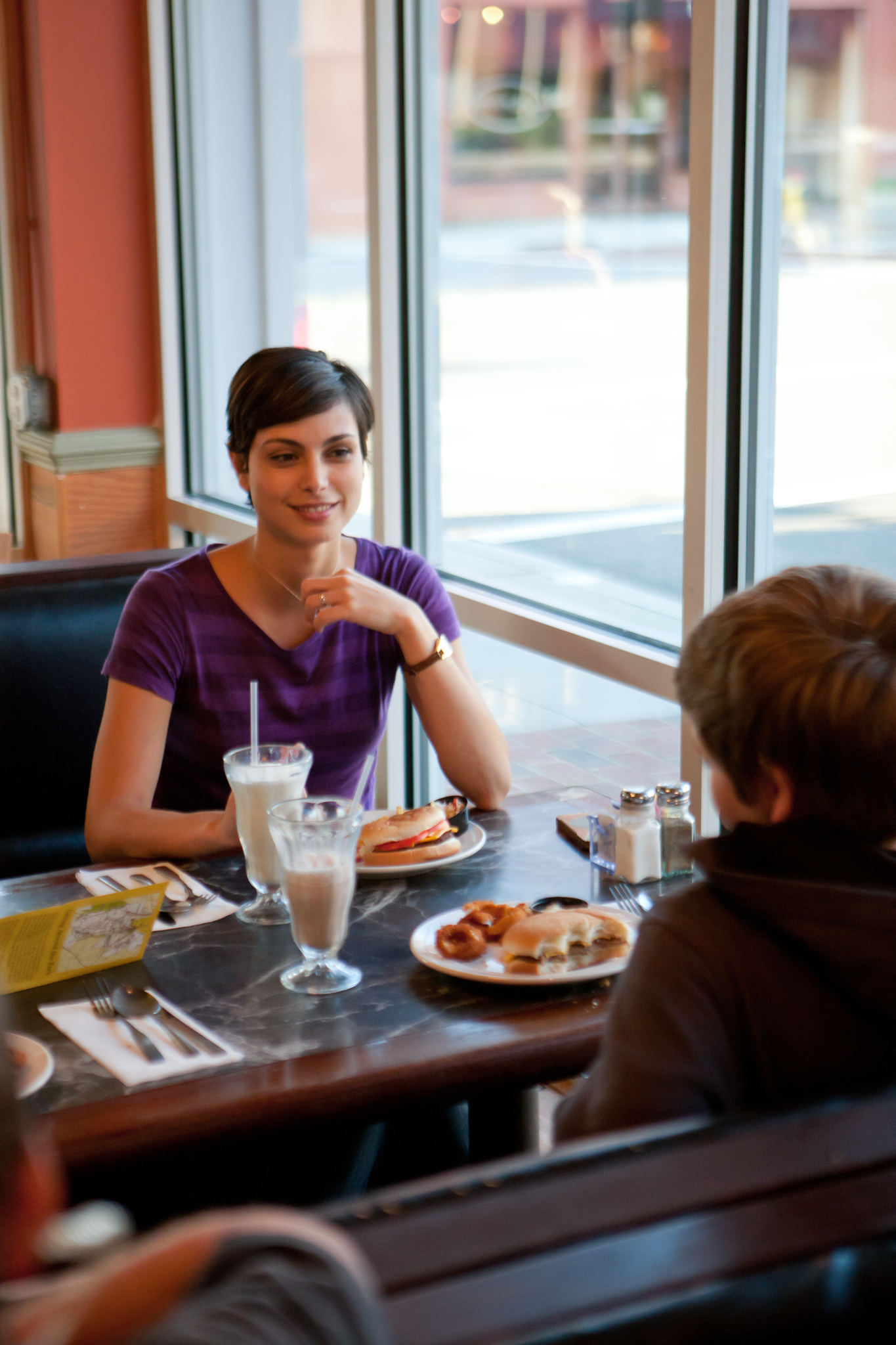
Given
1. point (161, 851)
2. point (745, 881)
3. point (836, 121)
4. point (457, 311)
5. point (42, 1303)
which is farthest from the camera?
point (457, 311)

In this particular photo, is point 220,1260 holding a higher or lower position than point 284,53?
lower

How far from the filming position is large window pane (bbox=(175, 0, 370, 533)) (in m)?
3.35

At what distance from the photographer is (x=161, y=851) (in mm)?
1658

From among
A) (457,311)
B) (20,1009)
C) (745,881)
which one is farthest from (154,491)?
(745,881)

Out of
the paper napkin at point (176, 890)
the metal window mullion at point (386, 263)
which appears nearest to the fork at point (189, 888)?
the paper napkin at point (176, 890)

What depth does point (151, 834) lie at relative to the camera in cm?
168

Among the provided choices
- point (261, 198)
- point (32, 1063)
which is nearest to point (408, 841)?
point (32, 1063)

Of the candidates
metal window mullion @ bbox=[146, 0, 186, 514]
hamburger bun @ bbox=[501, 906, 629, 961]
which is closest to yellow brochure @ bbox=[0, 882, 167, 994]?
hamburger bun @ bbox=[501, 906, 629, 961]

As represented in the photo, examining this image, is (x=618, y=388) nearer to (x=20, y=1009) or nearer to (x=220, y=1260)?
(x=20, y=1009)

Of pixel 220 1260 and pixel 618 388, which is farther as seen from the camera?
pixel 618 388

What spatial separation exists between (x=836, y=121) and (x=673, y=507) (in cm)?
65

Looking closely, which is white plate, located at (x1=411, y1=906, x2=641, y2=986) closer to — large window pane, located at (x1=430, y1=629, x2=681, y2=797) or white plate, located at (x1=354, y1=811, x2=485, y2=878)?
white plate, located at (x1=354, y1=811, x2=485, y2=878)

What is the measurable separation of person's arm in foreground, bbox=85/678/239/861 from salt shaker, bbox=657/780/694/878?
0.49 metres

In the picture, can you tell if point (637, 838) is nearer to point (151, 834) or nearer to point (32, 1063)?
point (151, 834)
